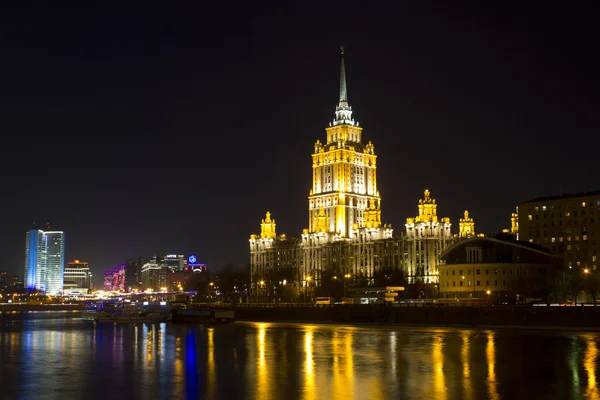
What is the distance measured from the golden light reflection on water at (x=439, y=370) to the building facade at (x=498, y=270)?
63987 mm

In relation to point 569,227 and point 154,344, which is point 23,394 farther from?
point 569,227

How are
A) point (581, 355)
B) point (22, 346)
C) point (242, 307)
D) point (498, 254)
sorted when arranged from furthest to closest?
point (242, 307), point (498, 254), point (22, 346), point (581, 355)

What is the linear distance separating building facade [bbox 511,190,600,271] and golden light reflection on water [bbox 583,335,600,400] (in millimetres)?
89733

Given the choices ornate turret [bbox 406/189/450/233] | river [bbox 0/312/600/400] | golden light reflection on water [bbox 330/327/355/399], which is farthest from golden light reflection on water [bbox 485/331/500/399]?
ornate turret [bbox 406/189/450/233]

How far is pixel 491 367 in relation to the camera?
52969 millimetres

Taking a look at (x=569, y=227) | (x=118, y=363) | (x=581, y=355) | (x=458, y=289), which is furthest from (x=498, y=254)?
(x=118, y=363)

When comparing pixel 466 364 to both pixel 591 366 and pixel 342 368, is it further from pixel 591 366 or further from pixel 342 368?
pixel 342 368

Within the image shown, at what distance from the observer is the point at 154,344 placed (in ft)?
271

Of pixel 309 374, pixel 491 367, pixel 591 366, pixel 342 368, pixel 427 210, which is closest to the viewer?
pixel 309 374

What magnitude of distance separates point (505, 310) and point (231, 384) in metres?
64.7

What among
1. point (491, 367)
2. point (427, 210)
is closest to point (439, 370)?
point (491, 367)

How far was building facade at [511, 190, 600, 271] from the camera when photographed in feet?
532

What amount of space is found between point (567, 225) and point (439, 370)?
405ft

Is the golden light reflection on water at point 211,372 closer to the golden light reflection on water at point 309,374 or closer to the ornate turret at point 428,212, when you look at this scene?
the golden light reflection on water at point 309,374
